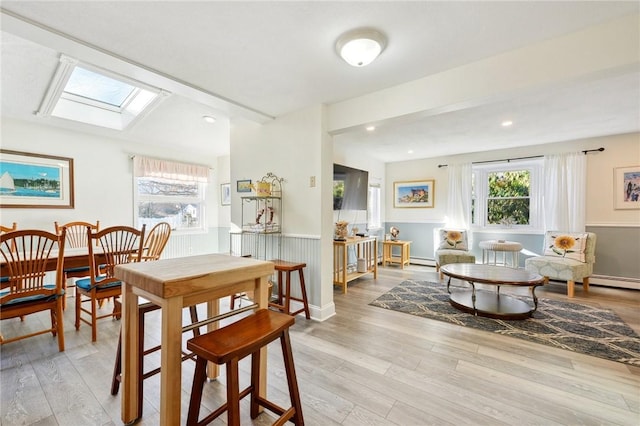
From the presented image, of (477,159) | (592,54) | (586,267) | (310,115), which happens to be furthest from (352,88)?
(586,267)

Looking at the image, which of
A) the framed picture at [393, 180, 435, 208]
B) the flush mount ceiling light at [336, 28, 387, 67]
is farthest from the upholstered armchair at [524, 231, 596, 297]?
the flush mount ceiling light at [336, 28, 387, 67]

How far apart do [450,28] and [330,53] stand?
80 cm

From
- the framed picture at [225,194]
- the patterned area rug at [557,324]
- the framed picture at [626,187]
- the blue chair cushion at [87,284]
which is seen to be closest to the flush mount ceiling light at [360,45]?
the patterned area rug at [557,324]

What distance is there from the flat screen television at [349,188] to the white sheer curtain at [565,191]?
301 cm

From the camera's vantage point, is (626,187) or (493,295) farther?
(626,187)

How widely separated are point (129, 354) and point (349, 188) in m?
3.75

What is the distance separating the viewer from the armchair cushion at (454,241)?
15.9 feet

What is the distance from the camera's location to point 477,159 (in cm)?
512

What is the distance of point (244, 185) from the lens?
3.46m

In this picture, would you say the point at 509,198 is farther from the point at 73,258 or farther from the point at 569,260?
the point at 73,258

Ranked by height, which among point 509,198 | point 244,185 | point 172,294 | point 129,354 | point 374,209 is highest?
point 244,185

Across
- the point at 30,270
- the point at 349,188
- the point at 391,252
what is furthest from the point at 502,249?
the point at 30,270

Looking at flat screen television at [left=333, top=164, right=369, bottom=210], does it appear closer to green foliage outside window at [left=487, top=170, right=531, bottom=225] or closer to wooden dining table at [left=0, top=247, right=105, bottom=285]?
green foliage outside window at [left=487, top=170, right=531, bottom=225]

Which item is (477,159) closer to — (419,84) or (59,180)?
(419,84)
